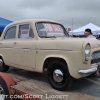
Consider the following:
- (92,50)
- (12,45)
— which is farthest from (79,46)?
(12,45)

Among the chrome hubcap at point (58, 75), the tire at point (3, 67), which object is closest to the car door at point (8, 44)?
the tire at point (3, 67)

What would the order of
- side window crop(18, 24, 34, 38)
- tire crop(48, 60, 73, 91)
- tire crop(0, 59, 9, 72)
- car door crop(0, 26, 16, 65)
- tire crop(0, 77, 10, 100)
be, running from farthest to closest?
tire crop(0, 59, 9, 72)
car door crop(0, 26, 16, 65)
side window crop(18, 24, 34, 38)
tire crop(0, 77, 10, 100)
tire crop(48, 60, 73, 91)

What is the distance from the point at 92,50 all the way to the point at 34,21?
1607mm

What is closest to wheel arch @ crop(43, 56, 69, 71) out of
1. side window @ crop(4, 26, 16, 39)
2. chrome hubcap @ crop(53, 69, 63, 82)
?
chrome hubcap @ crop(53, 69, 63, 82)

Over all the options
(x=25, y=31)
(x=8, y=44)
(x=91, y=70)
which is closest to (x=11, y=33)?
(x=8, y=44)

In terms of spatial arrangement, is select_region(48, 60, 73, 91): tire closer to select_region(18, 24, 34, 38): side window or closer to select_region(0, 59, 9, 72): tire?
select_region(18, 24, 34, 38): side window

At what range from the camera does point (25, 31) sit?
395 cm

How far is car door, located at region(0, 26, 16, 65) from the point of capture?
4.24 metres

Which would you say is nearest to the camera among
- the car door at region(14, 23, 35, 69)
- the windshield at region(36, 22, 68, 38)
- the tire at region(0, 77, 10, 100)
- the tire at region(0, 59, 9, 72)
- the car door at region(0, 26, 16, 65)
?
the tire at region(0, 77, 10, 100)

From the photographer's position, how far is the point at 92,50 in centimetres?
299

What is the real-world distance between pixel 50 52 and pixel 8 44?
161 centimetres

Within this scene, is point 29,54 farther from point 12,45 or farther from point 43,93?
point 43,93

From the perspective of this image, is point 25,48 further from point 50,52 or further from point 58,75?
point 58,75

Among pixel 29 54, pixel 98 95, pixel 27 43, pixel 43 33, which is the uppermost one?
pixel 43 33
